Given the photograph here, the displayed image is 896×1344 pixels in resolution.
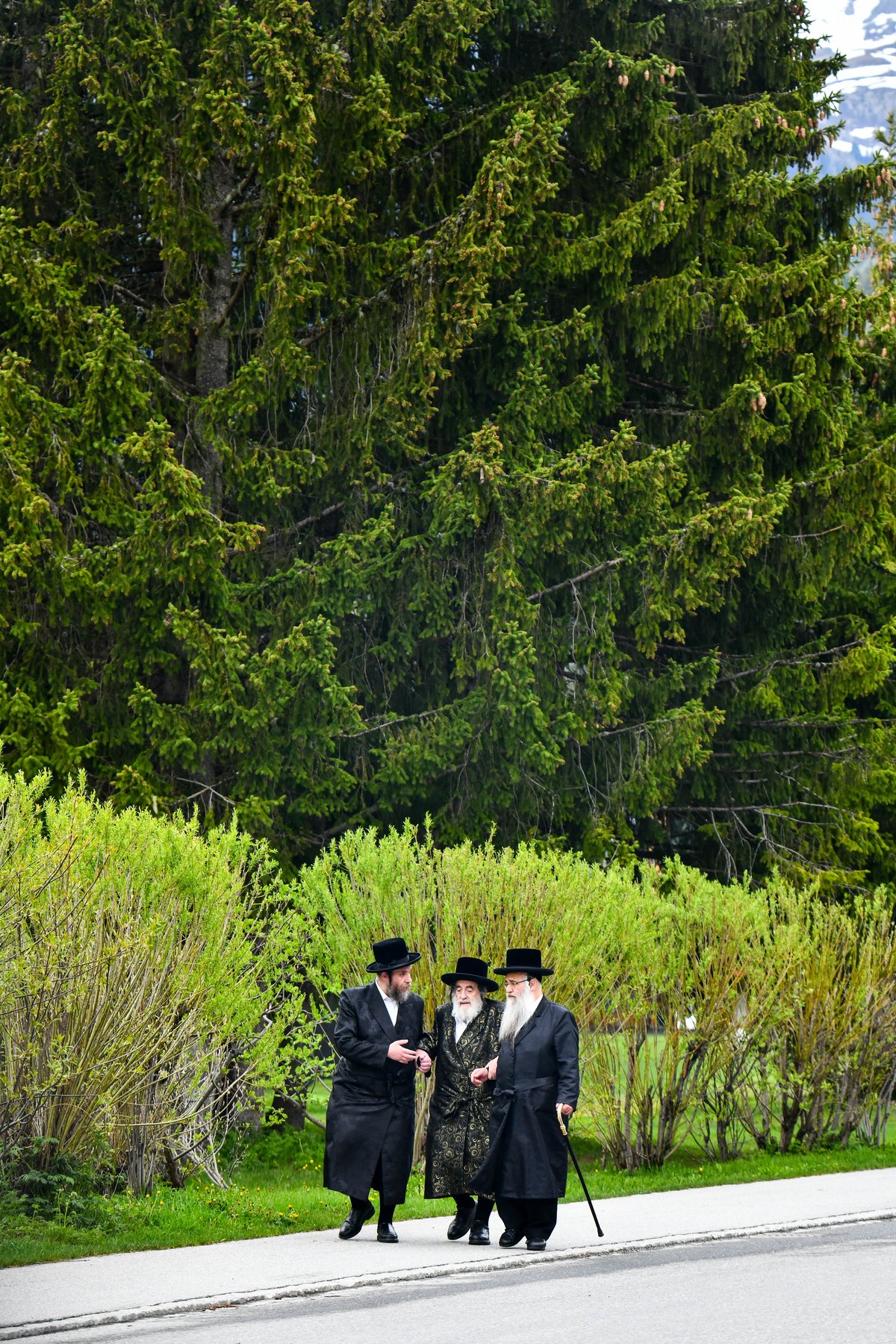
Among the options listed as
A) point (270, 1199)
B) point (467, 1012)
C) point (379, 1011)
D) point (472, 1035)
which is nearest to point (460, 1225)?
point (472, 1035)

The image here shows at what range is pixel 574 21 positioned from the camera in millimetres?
23562

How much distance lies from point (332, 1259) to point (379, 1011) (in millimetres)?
1571

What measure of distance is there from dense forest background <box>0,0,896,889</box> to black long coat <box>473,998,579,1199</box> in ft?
25.5

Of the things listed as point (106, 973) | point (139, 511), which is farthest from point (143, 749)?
point (106, 973)

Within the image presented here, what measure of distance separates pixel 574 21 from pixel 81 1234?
59.4ft

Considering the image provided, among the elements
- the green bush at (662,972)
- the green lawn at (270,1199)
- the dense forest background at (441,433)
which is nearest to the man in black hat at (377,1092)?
the green lawn at (270,1199)

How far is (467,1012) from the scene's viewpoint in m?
11.1

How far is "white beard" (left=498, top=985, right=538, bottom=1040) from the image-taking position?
10.9 metres

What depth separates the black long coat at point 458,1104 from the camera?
1076 cm

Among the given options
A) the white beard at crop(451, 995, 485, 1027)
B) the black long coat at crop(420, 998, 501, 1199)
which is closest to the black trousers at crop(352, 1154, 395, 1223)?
the black long coat at crop(420, 998, 501, 1199)

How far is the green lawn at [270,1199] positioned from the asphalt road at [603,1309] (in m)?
2.01

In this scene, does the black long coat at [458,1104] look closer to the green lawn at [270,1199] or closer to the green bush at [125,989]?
the green lawn at [270,1199]

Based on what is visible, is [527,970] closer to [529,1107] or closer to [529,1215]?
[529,1107]

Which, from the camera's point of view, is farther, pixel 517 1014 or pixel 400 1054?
pixel 517 1014
